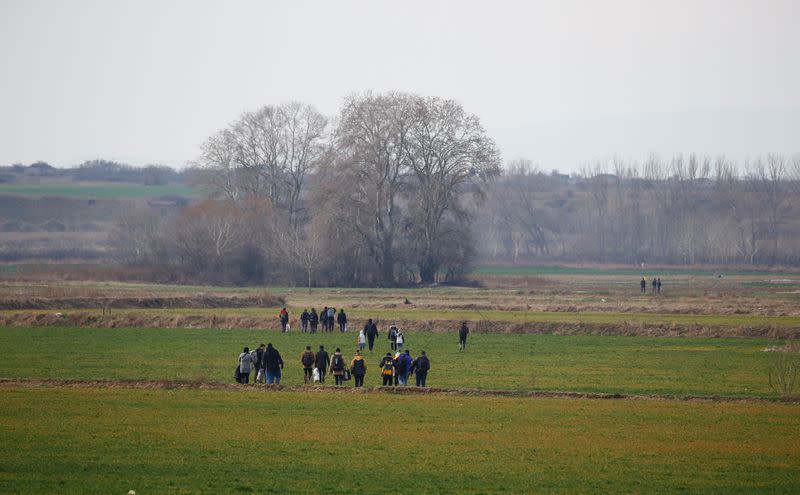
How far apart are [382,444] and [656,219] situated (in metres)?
146

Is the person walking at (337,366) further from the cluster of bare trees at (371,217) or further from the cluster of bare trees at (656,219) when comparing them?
the cluster of bare trees at (656,219)

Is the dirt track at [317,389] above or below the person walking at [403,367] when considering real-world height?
below

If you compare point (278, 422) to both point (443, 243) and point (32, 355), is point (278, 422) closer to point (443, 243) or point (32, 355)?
point (32, 355)

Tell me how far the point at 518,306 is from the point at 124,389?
3722 centimetres

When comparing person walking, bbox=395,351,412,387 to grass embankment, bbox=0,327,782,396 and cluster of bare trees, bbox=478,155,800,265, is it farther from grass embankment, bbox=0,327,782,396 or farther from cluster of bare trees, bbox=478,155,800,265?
cluster of bare trees, bbox=478,155,800,265

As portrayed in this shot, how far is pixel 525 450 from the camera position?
21.6m

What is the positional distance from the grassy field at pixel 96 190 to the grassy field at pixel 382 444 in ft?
458

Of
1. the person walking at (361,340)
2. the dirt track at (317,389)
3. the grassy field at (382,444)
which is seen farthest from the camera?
the person walking at (361,340)

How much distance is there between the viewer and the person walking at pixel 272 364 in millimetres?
30984

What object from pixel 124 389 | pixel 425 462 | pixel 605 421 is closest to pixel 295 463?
pixel 425 462

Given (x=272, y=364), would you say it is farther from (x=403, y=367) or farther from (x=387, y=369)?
(x=403, y=367)

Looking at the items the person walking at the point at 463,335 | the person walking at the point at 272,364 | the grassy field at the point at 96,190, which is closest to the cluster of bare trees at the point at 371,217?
the person walking at the point at 463,335

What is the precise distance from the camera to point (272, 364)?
31.2m

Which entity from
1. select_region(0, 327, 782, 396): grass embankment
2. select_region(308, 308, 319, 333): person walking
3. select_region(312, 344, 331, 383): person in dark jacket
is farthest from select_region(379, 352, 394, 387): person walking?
select_region(308, 308, 319, 333): person walking
